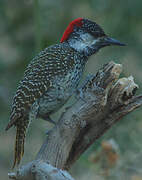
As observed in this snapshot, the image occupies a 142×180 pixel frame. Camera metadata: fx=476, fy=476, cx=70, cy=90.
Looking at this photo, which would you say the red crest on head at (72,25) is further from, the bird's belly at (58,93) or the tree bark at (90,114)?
the tree bark at (90,114)

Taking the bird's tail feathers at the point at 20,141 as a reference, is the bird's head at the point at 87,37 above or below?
above

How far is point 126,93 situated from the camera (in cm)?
415

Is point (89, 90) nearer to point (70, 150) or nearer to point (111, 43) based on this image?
point (70, 150)

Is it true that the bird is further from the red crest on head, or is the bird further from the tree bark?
the tree bark

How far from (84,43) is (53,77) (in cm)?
57

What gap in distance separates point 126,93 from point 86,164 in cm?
200

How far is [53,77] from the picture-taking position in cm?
493

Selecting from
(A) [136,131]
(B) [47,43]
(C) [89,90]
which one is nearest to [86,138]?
(C) [89,90]

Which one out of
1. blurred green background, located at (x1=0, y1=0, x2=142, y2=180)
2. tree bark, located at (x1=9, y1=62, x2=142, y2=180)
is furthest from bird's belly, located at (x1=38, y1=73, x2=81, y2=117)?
blurred green background, located at (x1=0, y1=0, x2=142, y2=180)

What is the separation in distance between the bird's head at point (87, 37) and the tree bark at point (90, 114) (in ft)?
→ 2.65

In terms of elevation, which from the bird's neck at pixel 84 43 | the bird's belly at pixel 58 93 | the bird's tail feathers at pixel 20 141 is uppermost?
the bird's neck at pixel 84 43

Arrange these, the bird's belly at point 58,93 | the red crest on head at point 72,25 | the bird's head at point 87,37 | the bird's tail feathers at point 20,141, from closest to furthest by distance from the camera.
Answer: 1. the bird's tail feathers at point 20,141
2. the bird's belly at point 58,93
3. the bird's head at point 87,37
4. the red crest on head at point 72,25

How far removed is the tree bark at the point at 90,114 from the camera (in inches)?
165

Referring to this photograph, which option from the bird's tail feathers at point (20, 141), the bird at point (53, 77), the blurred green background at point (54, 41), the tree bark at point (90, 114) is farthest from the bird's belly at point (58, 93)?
the blurred green background at point (54, 41)
